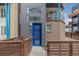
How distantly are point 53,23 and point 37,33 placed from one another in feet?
2.87

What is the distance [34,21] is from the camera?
9.77 metres

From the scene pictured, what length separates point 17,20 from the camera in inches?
350

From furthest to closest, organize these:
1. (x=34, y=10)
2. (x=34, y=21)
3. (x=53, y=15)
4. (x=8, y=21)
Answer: (x=34, y=21), (x=34, y=10), (x=53, y=15), (x=8, y=21)

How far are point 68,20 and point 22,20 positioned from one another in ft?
7.48

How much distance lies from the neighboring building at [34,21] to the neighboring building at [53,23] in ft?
0.86

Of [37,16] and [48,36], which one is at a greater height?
[37,16]

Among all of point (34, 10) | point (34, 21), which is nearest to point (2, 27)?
point (34, 10)

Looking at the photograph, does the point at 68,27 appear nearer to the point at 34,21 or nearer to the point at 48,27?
the point at 48,27

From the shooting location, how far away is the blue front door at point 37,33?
30.0 ft

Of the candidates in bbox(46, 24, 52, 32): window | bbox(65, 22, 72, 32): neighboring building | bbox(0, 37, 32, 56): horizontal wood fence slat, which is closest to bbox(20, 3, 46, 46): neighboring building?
bbox(46, 24, 52, 32): window

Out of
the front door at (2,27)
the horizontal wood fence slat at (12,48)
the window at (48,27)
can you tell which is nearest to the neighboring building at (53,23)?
the window at (48,27)

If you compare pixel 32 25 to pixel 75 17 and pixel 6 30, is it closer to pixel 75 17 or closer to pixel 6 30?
pixel 6 30

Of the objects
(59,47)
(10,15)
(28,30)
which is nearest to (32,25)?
(28,30)

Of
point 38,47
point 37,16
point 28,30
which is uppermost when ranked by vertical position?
point 37,16
